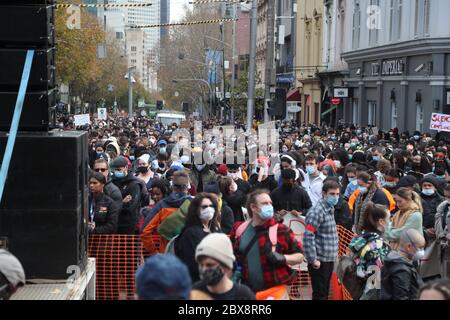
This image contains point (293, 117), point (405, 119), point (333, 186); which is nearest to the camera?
point (333, 186)

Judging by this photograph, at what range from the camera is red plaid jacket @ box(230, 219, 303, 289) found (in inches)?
288

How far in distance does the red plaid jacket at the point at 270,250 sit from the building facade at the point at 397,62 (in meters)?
23.6

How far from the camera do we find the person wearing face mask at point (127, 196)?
36.2 feet

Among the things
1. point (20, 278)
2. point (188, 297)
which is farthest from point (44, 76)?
point (188, 297)

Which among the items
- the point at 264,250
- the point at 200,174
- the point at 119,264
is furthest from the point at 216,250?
the point at 200,174

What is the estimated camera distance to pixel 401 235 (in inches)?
288

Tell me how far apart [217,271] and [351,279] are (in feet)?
11.2

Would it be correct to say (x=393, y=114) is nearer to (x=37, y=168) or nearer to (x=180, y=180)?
(x=180, y=180)

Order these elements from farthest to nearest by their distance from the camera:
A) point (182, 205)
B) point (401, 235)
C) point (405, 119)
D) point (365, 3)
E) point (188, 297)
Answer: point (365, 3) < point (405, 119) < point (182, 205) < point (401, 235) < point (188, 297)

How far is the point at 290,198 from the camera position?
11625 mm

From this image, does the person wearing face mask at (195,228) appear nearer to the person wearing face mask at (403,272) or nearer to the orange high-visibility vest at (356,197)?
the person wearing face mask at (403,272)

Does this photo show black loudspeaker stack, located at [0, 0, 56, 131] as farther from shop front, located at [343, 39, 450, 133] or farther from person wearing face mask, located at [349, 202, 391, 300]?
shop front, located at [343, 39, 450, 133]
